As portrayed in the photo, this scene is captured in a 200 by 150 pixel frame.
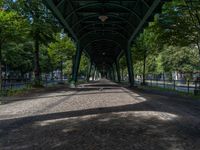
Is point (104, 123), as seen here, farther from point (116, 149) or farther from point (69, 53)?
point (69, 53)

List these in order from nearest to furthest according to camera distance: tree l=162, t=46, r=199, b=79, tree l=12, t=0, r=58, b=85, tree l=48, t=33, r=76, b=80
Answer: tree l=12, t=0, r=58, b=85, tree l=48, t=33, r=76, b=80, tree l=162, t=46, r=199, b=79

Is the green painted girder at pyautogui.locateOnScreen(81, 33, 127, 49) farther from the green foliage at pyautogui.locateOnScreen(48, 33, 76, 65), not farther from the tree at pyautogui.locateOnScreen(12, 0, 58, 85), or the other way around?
the green foliage at pyautogui.locateOnScreen(48, 33, 76, 65)

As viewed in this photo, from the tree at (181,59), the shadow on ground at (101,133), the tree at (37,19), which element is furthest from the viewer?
the tree at (181,59)

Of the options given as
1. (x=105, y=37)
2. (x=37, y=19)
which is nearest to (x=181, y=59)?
(x=105, y=37)

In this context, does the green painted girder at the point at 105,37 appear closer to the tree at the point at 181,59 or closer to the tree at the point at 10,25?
the tree at the point at 10,25

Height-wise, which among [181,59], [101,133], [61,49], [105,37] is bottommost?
[101,133]

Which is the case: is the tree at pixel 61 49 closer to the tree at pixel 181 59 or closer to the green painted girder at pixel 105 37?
the green painted girder at pixel 105 37

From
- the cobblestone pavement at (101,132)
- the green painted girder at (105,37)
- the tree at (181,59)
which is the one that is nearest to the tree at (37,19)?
the green painted girder at (105,37)

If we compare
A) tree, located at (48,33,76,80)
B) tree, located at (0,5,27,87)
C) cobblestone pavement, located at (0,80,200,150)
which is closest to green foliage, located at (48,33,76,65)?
tree, located at (48,33,76,80)

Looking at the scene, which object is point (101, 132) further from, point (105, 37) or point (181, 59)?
point (181, 59)

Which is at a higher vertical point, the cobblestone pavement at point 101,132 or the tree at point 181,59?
the tree at point 181,59

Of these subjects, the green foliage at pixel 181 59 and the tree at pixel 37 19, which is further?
the green foliage at pixel 181 59

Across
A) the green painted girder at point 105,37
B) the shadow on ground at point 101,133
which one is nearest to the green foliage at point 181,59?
the green painted girder at point 105,37

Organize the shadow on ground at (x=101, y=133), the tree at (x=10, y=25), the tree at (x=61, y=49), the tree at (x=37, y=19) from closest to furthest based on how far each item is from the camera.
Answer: the shadow on ground at (x=101, y=133), the tree at (x=10, y=25), the tree at (x=37, y=19), the tree at (x=61, y=49)
